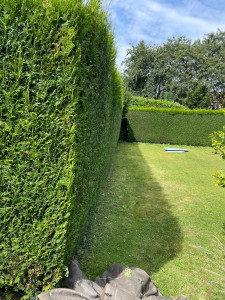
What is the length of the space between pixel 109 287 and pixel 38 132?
1.79 metres

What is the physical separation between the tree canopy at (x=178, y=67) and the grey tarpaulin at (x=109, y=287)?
41167 mm

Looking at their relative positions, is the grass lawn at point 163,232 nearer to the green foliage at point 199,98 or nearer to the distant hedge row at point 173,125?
the distant hedge row at point 173,125

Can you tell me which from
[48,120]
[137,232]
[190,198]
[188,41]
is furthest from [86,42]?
[188,41]

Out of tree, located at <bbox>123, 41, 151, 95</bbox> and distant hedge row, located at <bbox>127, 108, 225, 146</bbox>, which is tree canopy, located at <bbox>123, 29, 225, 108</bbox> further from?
distant hedge row, located at <bbox>127, 108, 225, 146</bbox>

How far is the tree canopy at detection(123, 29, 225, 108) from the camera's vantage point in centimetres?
4153

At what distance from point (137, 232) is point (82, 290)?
2064 millimetres

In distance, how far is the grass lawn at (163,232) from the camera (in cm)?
306

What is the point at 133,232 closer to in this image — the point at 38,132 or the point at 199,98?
the point at 38,132

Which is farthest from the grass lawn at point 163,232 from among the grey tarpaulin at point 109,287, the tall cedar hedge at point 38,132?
the tall cedar hedge at point 38,132

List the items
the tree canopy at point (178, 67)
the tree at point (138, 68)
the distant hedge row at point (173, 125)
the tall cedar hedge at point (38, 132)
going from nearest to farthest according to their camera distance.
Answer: the tall cedar hedge at point (38, 132) → the distant hedge row at point (173, 125) → the tree canopy at point (178, 67) → the tree at point (138, 68)

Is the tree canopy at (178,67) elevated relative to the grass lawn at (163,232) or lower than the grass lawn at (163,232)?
elevated

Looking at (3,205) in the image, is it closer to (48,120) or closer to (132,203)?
(48,120)

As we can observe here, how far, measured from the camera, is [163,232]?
427cm

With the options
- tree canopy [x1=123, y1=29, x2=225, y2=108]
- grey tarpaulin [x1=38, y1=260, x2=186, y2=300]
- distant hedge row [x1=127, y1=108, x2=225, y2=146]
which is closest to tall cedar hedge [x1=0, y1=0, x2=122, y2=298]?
grey tarpaulin [x1=38, y1=260, x2=186, y2=300]
